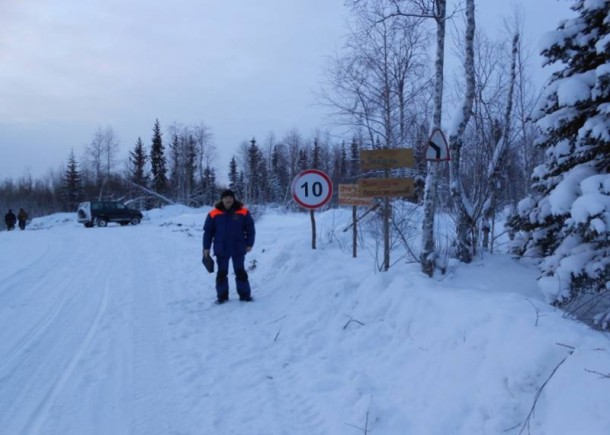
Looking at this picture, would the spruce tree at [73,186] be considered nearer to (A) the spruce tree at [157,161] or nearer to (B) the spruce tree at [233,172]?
(A) the spruce tree at [157,161]

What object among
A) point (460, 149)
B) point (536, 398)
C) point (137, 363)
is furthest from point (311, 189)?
point (536, 398)

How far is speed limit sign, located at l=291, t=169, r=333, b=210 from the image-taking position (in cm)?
882

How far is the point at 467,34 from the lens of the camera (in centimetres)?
793

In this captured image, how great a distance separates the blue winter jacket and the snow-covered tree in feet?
15.1

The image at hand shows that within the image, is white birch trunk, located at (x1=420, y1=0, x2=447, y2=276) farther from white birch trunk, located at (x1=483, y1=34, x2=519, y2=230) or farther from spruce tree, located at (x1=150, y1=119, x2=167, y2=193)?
spruce tree, located at (x1=150, y1=119, x2=167, y2=193)

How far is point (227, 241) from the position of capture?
7609 mm

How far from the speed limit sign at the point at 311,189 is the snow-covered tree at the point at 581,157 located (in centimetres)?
394

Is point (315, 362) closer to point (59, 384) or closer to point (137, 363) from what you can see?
point (137, 363)

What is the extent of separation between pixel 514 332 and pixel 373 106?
16.4 meters

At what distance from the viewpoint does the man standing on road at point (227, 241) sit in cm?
753

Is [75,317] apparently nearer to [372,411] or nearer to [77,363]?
[77,363]

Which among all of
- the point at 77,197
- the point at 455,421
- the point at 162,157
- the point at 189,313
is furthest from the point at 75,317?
the point at 77,197

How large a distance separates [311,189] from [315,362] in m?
4.56

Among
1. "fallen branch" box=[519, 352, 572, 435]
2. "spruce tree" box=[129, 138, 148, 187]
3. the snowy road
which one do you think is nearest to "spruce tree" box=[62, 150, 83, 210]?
"spruce tree" box=[129, 138, 148, 187]
